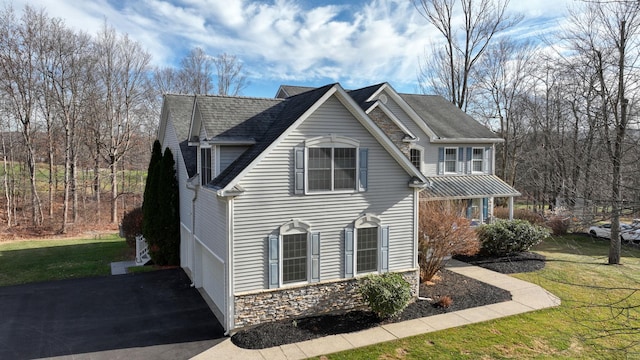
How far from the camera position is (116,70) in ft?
111

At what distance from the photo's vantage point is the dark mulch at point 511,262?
1730 cm

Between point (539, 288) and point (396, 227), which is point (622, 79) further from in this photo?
point (539, 288)

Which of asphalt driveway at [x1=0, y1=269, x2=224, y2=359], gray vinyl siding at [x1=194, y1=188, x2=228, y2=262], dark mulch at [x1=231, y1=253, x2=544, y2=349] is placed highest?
gray vinyl siding at [x1=194, y1=188, x2=228, y2=262]

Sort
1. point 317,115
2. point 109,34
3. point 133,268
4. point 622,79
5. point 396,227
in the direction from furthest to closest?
point 109,34 → point 133,268 → point 396,227 → point 317,115 → point 622,79

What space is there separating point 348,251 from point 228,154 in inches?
186

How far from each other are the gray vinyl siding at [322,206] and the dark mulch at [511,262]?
260 inches

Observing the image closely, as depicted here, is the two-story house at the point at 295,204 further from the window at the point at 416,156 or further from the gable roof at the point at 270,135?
the window at the point at 416,156

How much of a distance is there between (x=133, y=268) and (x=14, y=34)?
22.0 meters

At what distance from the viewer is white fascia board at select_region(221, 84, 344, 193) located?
1051 cm

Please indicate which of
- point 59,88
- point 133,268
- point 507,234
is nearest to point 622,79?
point 507,234

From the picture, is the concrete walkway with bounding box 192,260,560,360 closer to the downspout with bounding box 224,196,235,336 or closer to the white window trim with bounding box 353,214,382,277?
the downspout with bounding box 224,196,235,336

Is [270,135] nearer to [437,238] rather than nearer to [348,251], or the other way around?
[348,251]

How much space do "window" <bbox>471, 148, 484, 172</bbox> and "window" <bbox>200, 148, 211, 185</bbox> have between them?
15998mm

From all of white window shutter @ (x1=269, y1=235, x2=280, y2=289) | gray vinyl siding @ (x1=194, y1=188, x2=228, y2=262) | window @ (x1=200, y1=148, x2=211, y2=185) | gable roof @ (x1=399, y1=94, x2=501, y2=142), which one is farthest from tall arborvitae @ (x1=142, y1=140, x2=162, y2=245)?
gable roof @ (x1=399, y1=94, x2=501, y2=142)
